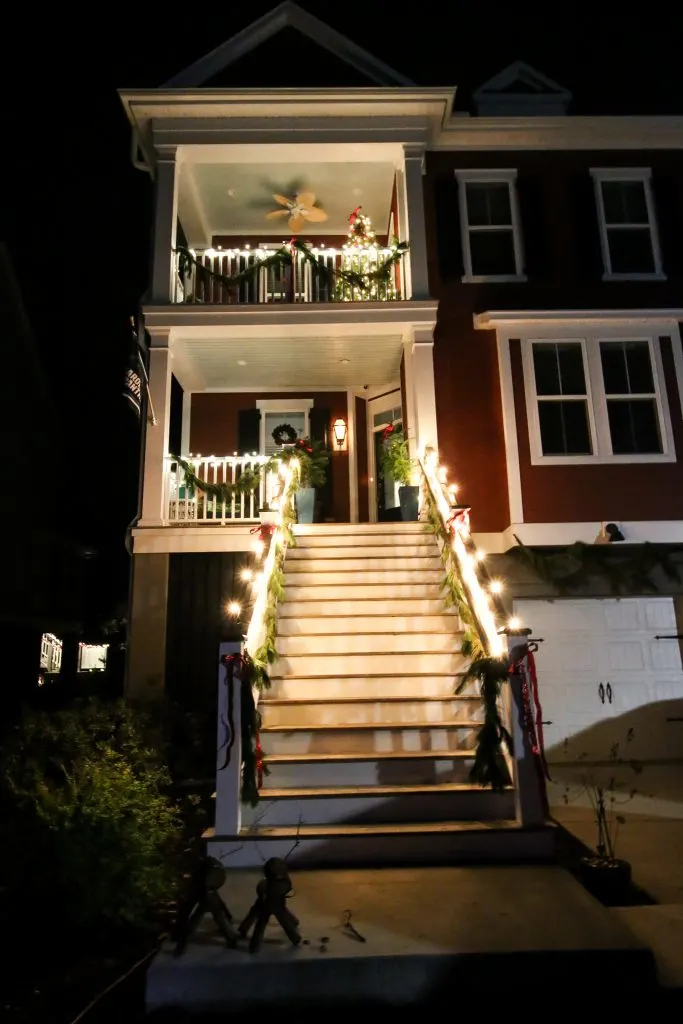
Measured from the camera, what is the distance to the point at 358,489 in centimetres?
1174

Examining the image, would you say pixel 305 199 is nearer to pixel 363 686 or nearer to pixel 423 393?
pixel 423 393

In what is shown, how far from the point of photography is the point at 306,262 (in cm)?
1012

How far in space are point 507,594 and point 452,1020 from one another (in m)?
6.05

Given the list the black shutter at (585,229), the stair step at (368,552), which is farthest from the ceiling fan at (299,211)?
the stair step at (368,552)

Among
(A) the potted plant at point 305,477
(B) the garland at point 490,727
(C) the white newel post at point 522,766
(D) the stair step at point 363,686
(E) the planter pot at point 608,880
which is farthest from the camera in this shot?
(A) the potted plant at point 305,477

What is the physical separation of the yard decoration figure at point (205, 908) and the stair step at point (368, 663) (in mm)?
2725

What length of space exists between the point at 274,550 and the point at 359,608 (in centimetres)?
113

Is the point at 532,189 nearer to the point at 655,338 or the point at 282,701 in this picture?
the point at 655,338

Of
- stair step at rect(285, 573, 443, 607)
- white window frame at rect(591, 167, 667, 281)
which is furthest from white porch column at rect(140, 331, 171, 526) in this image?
white window frame at rect(591, 167, 667, 281)

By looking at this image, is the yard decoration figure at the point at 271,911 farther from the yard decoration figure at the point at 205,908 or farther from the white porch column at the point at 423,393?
the white porch column at the point at 423,393

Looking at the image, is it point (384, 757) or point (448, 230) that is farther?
point (448, 230)

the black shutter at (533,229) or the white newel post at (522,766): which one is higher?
the black shutter at (533,229)

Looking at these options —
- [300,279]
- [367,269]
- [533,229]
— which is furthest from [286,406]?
[533,229]

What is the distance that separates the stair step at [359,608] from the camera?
707 centimetres
